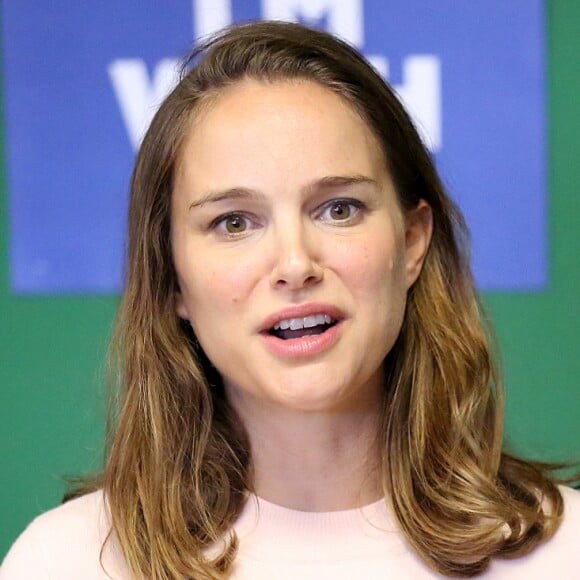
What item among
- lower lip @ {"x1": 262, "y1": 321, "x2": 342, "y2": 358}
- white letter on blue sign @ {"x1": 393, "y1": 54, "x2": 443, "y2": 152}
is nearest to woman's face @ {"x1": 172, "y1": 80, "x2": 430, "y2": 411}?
lower lip @ {"x1": 262, "y1": 321, "x2": 342, "y2": 358}

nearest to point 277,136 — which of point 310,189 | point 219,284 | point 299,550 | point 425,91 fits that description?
point 310,189

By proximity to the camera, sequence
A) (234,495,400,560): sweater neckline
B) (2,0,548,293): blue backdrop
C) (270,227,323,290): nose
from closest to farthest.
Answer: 1. (270,227,323,290): nose
2. (234,495,400,560): sweater neckline
3. (2,0,548,293): blue backdrop

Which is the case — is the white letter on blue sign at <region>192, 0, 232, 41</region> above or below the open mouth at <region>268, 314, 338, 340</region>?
above

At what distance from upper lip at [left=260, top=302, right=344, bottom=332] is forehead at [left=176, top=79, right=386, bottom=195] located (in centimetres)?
14

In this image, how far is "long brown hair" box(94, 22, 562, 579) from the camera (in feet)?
4.36

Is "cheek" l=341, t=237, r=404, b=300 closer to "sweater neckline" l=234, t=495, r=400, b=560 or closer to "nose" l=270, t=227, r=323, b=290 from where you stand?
"nose" l=270, t=227, r=323, b=290

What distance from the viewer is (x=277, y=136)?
4.21 ft

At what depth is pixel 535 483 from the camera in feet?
4.59

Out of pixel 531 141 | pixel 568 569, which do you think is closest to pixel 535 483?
pixel 568 569

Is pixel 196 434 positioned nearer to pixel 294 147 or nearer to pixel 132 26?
pixel 294 147

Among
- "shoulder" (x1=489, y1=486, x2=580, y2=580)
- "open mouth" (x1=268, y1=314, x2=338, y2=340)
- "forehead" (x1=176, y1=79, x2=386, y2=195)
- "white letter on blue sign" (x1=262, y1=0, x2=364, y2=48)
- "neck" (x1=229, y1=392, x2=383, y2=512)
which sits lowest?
"shoulder" (x1=489, y1=486, x2=580, y2=580)

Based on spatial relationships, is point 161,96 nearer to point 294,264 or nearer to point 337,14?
point 337,14

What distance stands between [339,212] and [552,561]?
1.50ft

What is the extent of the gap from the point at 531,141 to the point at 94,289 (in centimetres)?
76
